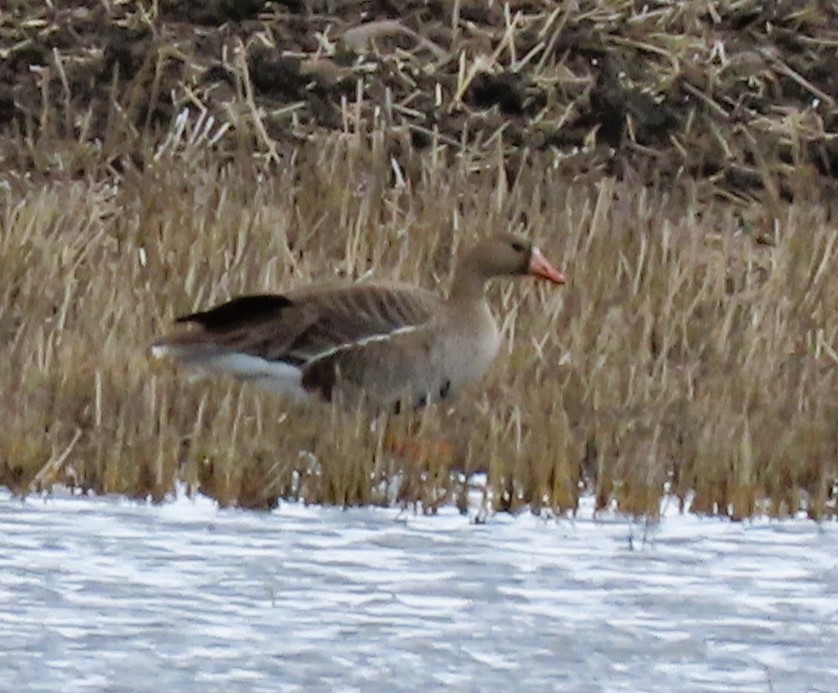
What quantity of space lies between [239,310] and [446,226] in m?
2.29

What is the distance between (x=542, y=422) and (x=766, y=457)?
0.71 metres

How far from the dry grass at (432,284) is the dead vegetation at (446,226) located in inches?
0.6

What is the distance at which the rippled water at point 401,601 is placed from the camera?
620 cm

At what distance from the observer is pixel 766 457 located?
27.6 feet

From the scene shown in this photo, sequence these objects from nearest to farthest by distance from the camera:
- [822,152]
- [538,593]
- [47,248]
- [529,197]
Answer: [538,593]
[47,248]
[529,197]
[822,152]

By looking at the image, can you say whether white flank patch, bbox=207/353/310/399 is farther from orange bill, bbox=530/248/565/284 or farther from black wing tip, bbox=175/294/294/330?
orange bill, bbox=530/248/565/284

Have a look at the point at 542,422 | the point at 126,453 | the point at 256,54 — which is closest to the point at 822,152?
the point at 256,54

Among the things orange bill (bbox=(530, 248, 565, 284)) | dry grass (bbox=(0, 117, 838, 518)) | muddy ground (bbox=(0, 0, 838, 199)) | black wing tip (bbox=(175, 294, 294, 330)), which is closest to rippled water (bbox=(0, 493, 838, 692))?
dry grass (bbox=(0, 117, 838, 518))

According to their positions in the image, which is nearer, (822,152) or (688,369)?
(688,369)

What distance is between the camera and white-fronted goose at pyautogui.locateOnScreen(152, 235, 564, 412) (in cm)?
896

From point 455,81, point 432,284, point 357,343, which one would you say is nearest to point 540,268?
point 357,343

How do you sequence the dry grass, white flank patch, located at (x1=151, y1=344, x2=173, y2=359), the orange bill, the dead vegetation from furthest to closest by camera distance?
the orange bill < white flank patch, located at (x1=151, y1=344, x2=173, y2=359) < the dead vegetation < the dry grass

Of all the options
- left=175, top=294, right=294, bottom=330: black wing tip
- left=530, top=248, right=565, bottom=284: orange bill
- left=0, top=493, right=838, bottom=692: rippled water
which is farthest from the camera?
left=530, top=248, right=565, bottom=284: orange bill

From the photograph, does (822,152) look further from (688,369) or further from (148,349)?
(148,349)
